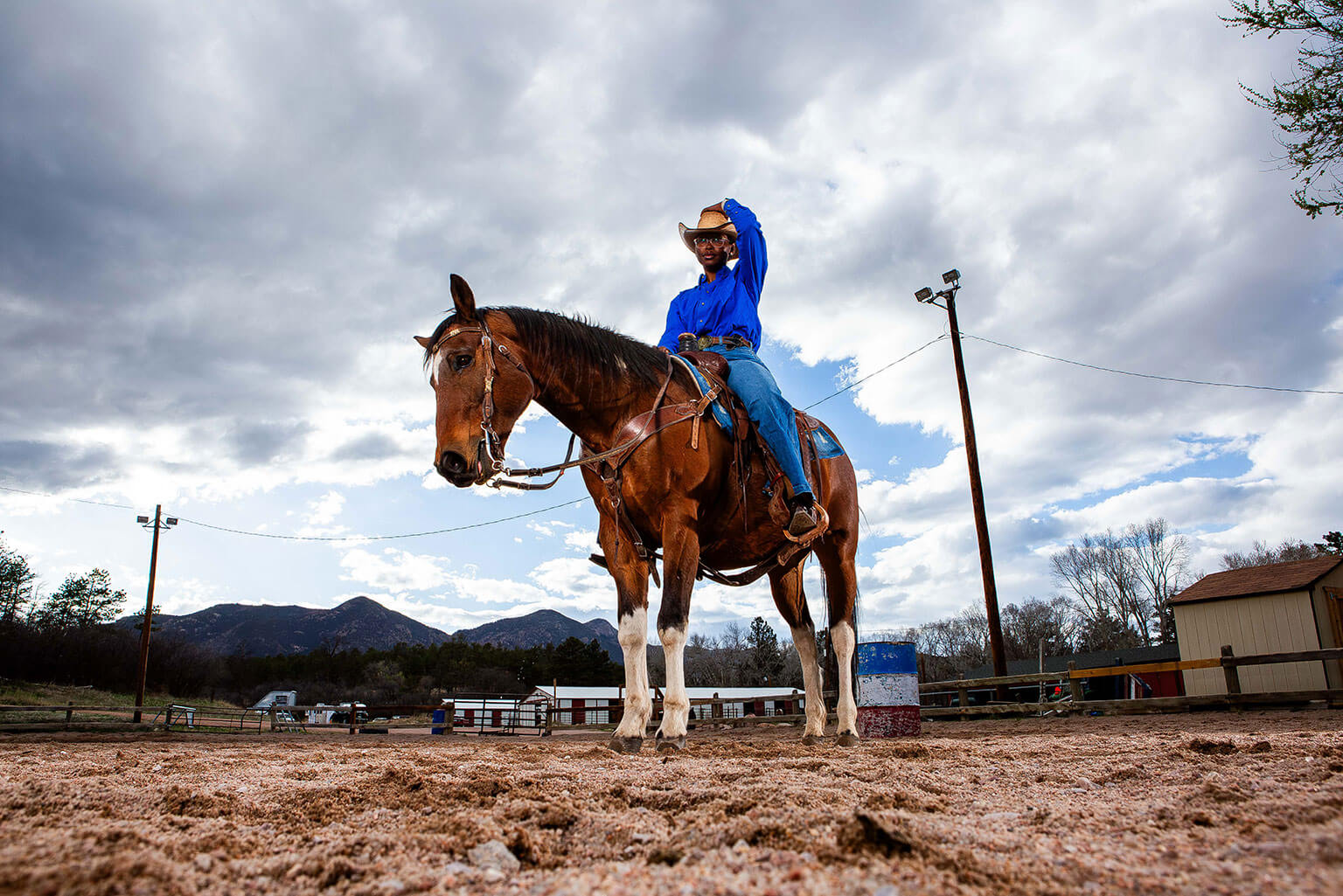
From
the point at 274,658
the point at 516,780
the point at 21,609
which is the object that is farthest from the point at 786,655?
the point at 516,780

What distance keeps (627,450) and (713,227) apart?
2229mm

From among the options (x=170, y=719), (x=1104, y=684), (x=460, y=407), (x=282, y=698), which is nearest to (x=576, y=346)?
(x=460, y=407)

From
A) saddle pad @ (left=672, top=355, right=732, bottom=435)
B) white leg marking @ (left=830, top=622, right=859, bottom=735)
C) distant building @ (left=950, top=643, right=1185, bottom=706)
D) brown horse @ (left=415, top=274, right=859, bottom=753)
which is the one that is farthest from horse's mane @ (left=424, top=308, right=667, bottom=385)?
distant building @ (left=950, top=643, right=1185, bottom=706)

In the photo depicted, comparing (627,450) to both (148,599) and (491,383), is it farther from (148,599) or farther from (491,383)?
(148,599)

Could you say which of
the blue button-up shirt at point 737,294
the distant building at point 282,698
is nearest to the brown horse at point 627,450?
the blue button-up shirt at point 737,294

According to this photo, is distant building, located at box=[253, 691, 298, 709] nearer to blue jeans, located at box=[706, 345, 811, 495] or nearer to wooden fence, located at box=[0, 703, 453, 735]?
wooden fence, located at box=[0, 703, 453, 735]

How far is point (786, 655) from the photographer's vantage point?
Answer: 94062mm

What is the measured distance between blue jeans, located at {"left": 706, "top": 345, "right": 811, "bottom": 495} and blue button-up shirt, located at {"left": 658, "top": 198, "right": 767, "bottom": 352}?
0.49 metres

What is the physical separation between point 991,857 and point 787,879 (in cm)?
47

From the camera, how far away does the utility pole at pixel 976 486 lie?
53.7ft

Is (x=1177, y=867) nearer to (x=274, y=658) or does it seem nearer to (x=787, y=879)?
(x=787, y=879)

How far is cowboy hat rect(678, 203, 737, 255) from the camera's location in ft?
18.5

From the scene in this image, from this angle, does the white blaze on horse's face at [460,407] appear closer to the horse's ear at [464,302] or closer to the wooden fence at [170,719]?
the horse's ear at [464,302]

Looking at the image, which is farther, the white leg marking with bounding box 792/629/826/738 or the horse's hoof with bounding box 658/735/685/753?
the white leg marking with bounding box 792/629/826/738
